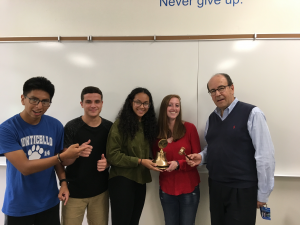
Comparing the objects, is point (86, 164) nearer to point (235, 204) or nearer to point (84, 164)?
point (84, 164)

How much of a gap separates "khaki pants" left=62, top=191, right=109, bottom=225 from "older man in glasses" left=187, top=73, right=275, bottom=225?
1.17m

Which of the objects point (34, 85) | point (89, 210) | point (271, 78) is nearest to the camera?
point (34, 85)

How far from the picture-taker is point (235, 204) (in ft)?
4.73

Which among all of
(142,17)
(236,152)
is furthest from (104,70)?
(236,152)

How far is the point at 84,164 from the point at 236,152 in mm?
1489

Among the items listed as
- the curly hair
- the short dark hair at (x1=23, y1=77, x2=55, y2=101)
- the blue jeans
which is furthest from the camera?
the blue jeans

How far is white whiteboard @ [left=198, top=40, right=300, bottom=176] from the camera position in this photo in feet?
6.39

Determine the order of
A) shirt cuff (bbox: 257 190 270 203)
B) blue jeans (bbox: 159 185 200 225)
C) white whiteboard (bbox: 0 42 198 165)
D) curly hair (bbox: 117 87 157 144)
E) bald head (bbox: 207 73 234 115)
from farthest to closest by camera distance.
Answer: white whiteboard (bbox: 0 42 198 165), blue jeans (bbox: 159 185 200 225), curly hair (bbox: 117 87 157 144), bald head (bbox: 207 73 234 115), shirt cuff (bbox: 257 190 270 203)

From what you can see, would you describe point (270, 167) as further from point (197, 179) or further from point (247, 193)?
point (197, 179)

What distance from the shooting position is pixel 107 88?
6.92 ft

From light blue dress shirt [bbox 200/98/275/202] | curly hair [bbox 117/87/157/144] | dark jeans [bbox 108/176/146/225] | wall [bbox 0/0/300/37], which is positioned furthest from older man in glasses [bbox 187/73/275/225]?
wall [bbox 0/0/300/37]

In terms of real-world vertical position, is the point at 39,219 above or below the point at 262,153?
below

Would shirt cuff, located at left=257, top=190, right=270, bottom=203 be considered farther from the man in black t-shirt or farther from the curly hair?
the man in black t-shirt

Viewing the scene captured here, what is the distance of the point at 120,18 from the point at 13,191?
2.21m
